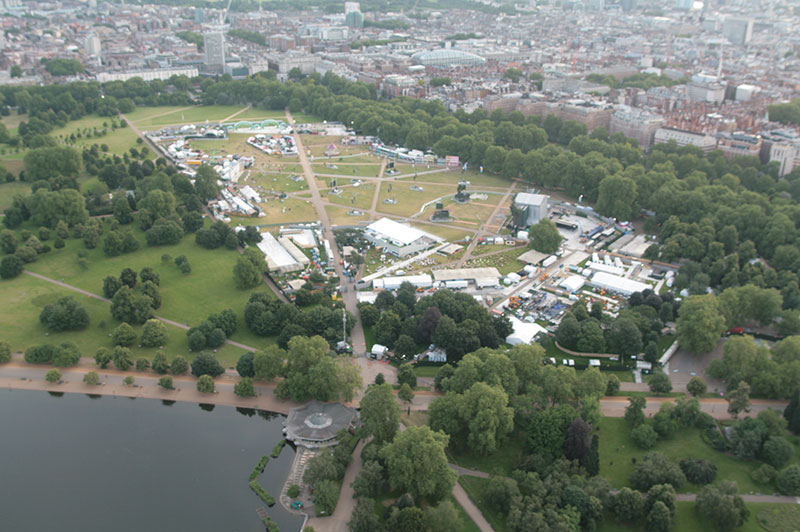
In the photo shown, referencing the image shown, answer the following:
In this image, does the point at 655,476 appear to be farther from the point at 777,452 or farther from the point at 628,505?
the point at 777,452

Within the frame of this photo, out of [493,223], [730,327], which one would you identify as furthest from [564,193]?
[730,327]

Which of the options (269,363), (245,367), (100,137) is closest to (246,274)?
(245,367)

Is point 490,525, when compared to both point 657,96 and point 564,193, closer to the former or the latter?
point 564,193

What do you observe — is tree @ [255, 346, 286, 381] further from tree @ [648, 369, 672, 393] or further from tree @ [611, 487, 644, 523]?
tree @ [648, 369, 672, 393]

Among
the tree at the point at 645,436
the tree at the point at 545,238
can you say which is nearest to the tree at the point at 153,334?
the tree at the point at 645,436

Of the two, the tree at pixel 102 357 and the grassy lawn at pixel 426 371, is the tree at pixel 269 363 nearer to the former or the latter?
the grassy lawn at pixel 426 371

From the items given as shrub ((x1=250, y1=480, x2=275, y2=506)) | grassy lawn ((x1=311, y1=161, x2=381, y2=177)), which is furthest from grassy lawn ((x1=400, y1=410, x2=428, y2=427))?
grassy lawn ((x1=311, y1=161, x2=381, y2=177))
